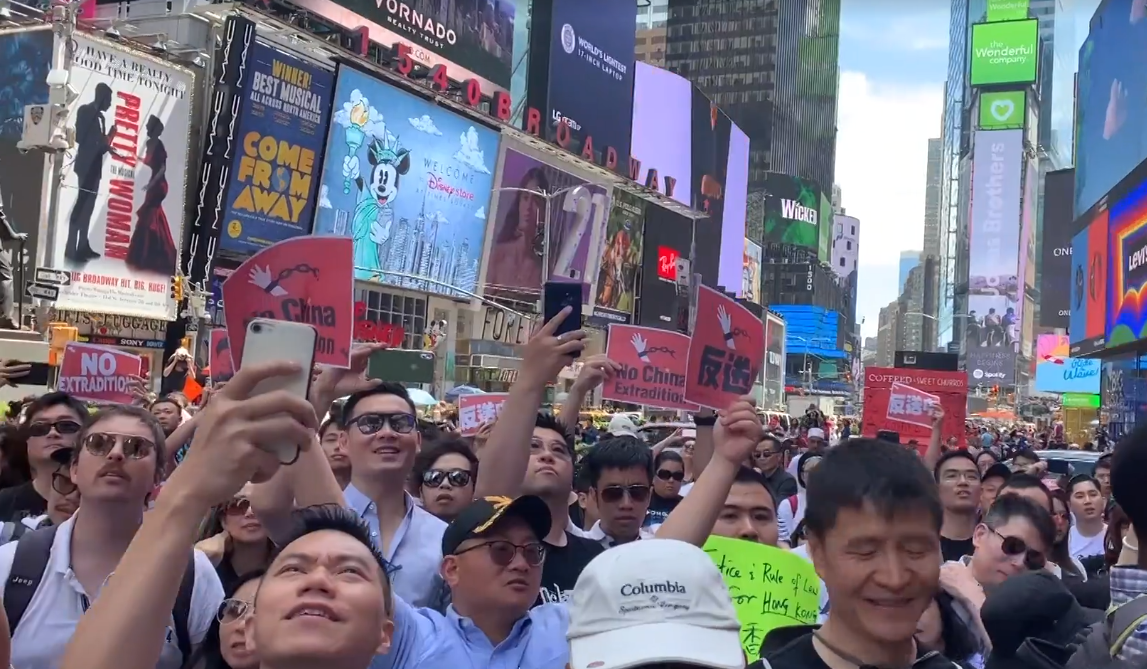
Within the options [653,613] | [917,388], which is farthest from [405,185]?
[653,613]

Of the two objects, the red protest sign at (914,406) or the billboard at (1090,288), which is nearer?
the red protest sign at (914,406)

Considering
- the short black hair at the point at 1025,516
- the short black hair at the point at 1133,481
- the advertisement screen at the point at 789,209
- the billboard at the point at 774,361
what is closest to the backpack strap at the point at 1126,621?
the short black hair at the point at 1133,481

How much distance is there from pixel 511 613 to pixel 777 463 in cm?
691

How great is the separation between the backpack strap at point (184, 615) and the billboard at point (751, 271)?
296 ft

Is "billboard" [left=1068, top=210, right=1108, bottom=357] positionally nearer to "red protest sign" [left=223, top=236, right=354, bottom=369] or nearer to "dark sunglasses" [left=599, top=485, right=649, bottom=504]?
"dark sunglasses" [left=599, top=485, right=649, bottom=504]

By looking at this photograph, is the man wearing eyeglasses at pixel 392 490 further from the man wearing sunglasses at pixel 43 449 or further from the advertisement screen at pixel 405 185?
the advertisement screen at pixel 405 185

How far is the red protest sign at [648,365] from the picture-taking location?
6.92 metres

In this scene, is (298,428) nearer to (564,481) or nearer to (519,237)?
(564,481)

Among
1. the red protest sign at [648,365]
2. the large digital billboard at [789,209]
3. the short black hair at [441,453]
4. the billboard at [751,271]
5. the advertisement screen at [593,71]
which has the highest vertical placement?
the large digital billboard at [789,209]

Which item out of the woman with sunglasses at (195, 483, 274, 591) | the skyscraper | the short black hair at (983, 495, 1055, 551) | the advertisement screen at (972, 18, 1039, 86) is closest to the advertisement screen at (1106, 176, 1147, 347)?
the short black hair at (983, 495, 1055, 551)

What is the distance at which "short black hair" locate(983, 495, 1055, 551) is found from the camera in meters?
4.39

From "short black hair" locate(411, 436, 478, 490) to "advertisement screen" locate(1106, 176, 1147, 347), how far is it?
56.4 ft

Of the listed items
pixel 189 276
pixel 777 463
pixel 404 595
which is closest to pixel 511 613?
pixel 404 595

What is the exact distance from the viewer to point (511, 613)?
349 centimetres
